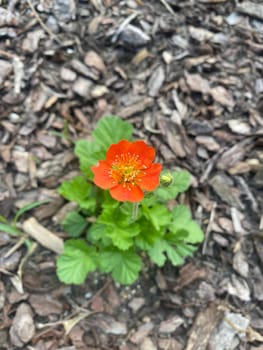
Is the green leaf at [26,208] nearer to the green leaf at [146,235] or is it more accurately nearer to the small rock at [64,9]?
the green leaf at [146,235]

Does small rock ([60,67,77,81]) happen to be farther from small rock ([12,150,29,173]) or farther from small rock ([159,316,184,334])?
small rock ([159,316,184,334])

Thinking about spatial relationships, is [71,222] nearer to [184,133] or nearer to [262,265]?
[184,133]

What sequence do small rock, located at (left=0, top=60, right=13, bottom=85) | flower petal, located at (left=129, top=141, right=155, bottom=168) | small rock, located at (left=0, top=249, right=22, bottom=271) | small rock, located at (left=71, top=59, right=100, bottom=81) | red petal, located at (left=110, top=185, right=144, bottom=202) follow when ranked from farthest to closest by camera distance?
1. small rock, located at (left=71, top=59, right=100, bottom=81)
2. small rock, located at (left=0, top=60, right=13, bottom=85)
3. small rock, located at (left=0, top=249, right=22, bottom=271)
4. flower petal, located at (left=129, top=141, right=155, bottom=168)
5. red petal, located at (left=110, top=185, right=144, bottom=202)

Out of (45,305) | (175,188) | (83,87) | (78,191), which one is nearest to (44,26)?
(83,87)

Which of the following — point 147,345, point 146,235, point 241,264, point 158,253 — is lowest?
point 147,345

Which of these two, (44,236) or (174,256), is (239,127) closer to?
(174,256)

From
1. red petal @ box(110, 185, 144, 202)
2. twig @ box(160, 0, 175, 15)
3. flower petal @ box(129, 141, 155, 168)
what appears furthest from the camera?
twig @ box(160, 0, 175, 15)

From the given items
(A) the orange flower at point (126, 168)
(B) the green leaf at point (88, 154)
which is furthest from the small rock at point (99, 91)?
(A) the orange flower at point (126, 168)

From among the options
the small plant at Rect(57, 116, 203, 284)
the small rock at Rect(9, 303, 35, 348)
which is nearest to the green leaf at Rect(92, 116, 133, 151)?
the small plant at Rect(57, 116, 203, 284)
